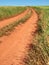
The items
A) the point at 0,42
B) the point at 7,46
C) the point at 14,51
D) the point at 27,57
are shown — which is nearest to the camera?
the point at 27,57

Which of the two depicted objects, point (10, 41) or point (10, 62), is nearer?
point (10, 62)

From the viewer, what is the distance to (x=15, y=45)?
12.4 meters

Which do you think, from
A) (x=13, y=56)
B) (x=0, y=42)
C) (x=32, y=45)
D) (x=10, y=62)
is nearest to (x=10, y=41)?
(x=0, y=42)

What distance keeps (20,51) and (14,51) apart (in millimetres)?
300

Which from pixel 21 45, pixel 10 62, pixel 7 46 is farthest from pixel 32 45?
pixel 10 62

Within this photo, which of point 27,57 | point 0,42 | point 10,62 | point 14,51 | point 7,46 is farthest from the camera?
point 0,42

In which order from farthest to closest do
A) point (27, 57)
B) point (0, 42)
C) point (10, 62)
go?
1. point (0, 42)
2. point (27, 57)
3. point (10, 62)

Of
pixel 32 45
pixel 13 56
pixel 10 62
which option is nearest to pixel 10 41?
pixel 32 45

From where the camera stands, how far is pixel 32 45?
1240 cm

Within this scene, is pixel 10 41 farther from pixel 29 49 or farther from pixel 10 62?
pixel 10 62

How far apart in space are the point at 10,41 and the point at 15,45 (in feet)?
3.65

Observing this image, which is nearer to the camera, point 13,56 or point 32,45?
point 13,56

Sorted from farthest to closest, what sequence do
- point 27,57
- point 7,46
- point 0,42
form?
point 0,42 → point 7,46 → point 27,57

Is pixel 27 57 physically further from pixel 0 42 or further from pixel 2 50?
pixel 0 42
